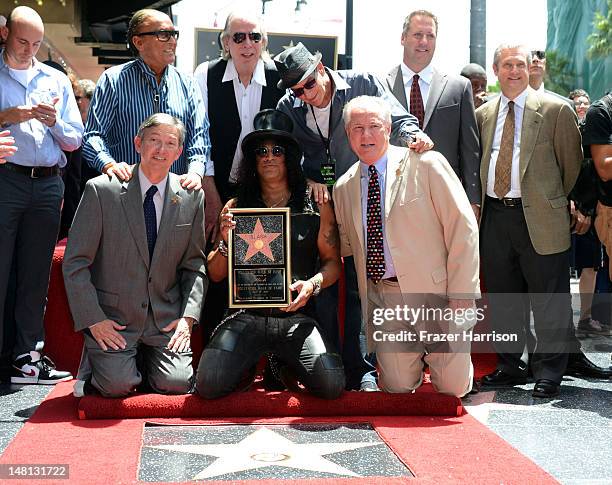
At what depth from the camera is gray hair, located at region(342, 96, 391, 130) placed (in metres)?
5.18

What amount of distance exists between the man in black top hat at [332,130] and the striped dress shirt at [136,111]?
563 millimetres

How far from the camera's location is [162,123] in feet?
17.0

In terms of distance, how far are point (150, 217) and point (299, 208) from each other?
867 millimetres

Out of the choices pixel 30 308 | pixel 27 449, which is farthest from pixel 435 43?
pixel 27 449

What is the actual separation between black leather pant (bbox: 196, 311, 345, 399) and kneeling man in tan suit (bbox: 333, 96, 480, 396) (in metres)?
0.37

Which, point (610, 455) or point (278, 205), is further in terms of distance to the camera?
point (278, 205)

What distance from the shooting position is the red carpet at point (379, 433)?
3934 mm

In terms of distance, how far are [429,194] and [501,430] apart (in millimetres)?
1349

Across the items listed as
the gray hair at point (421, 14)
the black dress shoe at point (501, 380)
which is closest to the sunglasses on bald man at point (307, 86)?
the gray hair at point (421, 14)

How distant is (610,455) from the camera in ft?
14.6

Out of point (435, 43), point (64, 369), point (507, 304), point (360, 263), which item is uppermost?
point (435, 43)

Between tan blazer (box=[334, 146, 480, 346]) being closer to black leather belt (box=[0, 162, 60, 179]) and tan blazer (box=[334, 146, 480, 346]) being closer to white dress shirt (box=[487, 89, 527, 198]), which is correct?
white dress shirt (box=[487, 89, 527, 198])

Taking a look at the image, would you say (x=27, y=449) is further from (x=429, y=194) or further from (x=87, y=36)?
(x=87, y=36)

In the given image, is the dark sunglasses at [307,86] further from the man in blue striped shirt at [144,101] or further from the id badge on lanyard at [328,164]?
the man in blue striped shirt at [144,101]
